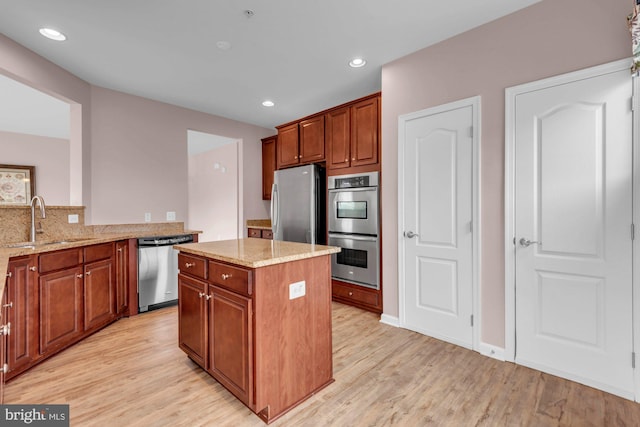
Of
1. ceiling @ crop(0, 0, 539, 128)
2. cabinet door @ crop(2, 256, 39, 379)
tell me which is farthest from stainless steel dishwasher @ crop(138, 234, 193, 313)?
ceiling @ crop(0, 0, 539, 128)

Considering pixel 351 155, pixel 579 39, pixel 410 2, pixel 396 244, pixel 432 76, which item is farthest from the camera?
pixel 351 155

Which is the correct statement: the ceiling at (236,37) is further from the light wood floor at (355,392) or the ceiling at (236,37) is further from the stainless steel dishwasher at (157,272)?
the light wood floor at (355,392)

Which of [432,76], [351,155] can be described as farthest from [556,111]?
[351,155]

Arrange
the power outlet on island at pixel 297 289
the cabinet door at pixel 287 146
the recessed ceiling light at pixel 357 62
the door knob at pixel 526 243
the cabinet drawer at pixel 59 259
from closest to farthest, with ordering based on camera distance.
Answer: the power outlet on island at pixel 297 289, the door knob at pixel 526 243, the cabinet drawer at pixel 59 259, the recessed ceiling light at pixel 357 62, the cabinet door at pixel 287 146

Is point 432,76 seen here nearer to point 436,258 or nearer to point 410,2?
point 410,2

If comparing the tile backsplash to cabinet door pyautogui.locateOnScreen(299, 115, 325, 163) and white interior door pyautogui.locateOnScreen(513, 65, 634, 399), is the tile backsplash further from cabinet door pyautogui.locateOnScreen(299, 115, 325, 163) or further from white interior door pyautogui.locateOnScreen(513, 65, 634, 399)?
white interior door pyautogui.locateOnScreen(513, 65, 634, 399)

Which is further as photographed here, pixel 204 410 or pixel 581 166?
pixel 581 166

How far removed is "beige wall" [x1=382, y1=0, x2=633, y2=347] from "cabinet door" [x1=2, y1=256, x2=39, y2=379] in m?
2.96

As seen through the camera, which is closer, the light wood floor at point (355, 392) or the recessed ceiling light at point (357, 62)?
the light wood floor at point (355, 392)

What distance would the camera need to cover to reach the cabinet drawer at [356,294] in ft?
11.1

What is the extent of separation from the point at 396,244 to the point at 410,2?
2.02m

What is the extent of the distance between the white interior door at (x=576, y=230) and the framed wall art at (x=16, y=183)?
23.9 ft

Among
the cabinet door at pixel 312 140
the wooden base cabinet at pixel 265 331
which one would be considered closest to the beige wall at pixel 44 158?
the cabinet door at pixel 312 140

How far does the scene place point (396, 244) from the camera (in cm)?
300
